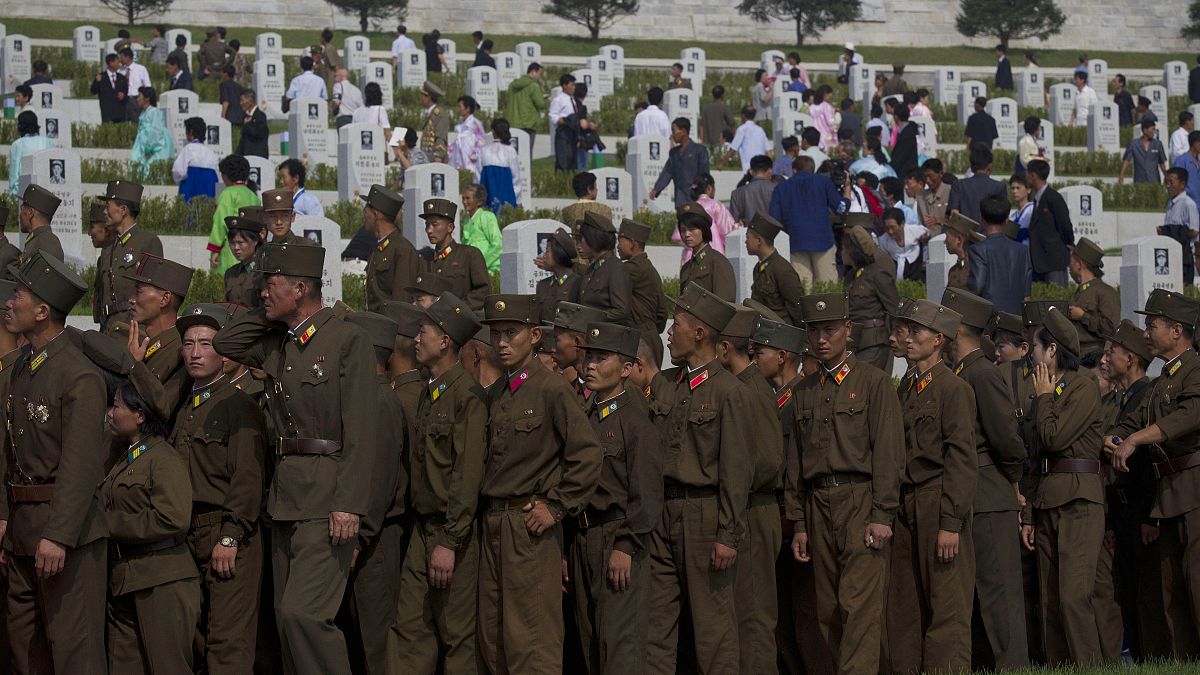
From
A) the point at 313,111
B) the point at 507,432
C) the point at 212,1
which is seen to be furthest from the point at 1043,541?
the point at 212,1

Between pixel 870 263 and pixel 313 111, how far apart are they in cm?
1286

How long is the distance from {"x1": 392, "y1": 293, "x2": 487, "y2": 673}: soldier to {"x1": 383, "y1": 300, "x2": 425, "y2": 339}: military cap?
2.60 ft

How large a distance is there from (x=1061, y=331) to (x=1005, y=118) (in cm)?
2200

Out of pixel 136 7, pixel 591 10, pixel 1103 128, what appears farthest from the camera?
pixel 591 10

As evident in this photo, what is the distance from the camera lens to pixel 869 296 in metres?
13.9

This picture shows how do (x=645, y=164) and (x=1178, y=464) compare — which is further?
(x=645, y=164)

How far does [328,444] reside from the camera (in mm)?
8242

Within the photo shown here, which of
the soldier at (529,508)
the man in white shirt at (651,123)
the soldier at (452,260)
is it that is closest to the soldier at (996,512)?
the soldier at (529,508)

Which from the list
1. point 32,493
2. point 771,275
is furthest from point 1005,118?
point 32,493

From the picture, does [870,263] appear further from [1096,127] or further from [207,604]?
[1096,127]

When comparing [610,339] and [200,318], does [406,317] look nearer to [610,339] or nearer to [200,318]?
[200,318]

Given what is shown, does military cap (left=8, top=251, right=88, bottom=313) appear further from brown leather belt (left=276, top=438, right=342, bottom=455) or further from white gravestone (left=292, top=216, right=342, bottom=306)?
white gravestone (left=292, top=216, right=342, bottom=306)

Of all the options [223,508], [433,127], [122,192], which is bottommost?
[223,508]

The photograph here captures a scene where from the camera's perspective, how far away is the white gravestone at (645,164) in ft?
78.7
